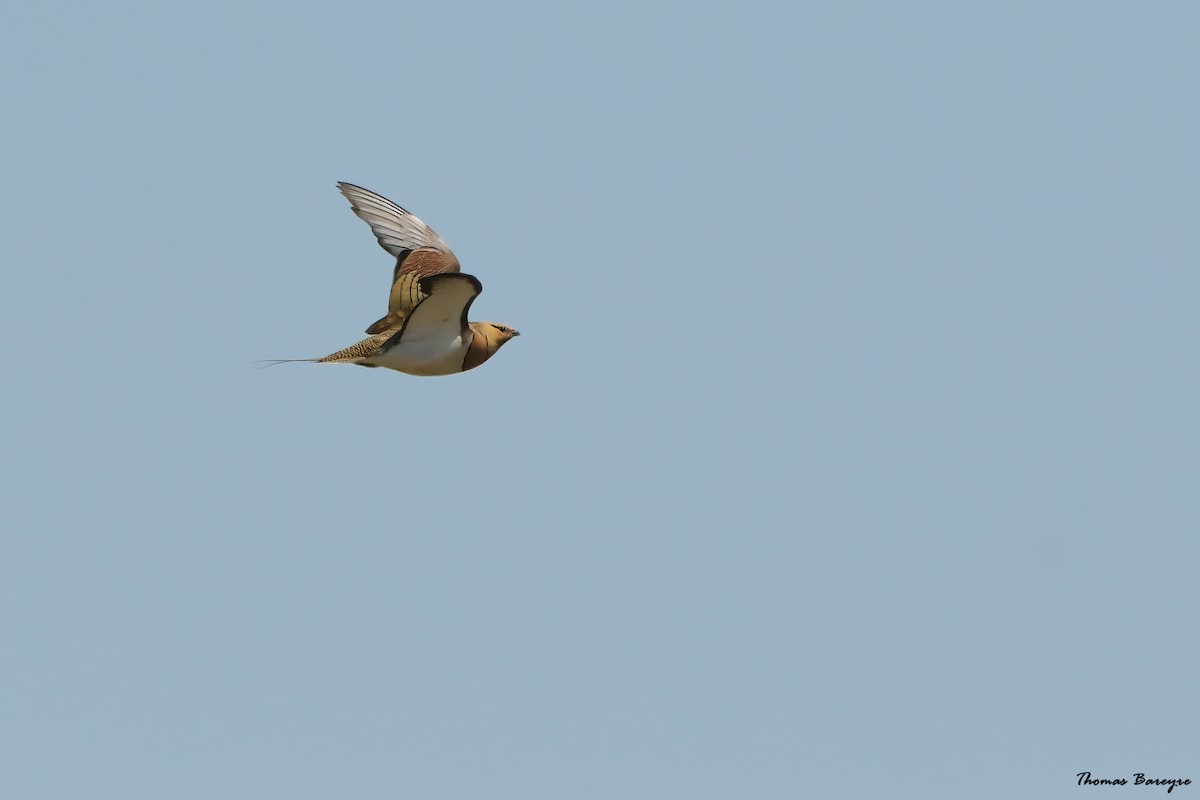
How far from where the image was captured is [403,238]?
25375 mm

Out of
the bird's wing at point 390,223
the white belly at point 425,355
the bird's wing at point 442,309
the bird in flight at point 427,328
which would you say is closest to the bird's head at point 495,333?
the bird in flight at point 427,328

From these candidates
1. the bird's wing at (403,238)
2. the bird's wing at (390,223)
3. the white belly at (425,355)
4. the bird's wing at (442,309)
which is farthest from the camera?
the bird's wing at (390,223)

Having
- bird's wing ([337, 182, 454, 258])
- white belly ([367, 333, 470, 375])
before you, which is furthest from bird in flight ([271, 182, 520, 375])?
bird's wing ([337, 182, 454, 258])

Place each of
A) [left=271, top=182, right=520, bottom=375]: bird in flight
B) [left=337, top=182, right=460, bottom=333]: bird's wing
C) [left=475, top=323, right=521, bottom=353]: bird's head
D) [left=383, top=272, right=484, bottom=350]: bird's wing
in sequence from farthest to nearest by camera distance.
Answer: [left=337, top=182, right=460, bottom=333]: bird's wing < [left=475, top=323, right=521, bottom=353]: bird's head < [left=271, top=182, right=520, bottom=375]: bird in flight < [left=383, top=272, right=484, bottom=350]: bird's wing

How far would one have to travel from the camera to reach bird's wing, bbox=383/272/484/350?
62.5 ft

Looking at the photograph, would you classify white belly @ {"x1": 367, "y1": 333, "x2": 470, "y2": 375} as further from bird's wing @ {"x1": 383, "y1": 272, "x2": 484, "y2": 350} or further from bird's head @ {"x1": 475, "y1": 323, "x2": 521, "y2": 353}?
bird's head @ {"x1": 475, "y1": 323, "x2": 521, "y2": 353}

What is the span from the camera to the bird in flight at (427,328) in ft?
64.2

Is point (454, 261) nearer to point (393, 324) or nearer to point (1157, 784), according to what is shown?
point (393, 324)

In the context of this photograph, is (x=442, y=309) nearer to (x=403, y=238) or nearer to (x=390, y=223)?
(x=403, y=238)

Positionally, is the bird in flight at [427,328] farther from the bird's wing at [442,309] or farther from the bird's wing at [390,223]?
the bird's wing at [390,223]

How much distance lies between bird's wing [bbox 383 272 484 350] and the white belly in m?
0.07

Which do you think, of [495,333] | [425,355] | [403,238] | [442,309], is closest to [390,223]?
[403,238]

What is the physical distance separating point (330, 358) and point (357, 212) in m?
6.07

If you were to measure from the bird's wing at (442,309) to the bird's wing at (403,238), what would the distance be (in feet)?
7.40
